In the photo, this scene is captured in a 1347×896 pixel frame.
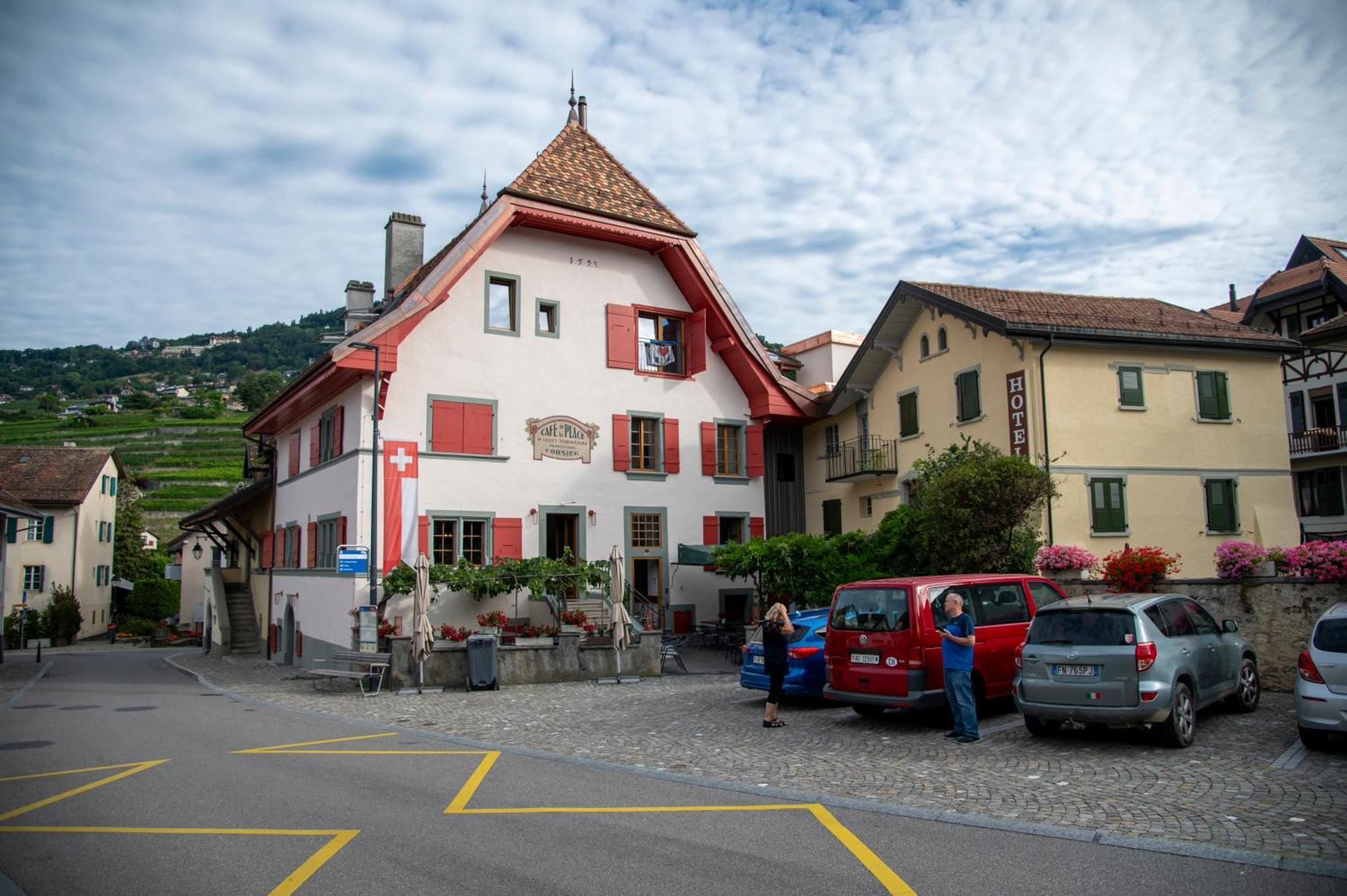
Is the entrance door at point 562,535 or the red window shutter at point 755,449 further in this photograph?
the red window shutter at point 755,449

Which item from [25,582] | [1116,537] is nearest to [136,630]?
[25,582]

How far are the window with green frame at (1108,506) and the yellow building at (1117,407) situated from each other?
3 cm

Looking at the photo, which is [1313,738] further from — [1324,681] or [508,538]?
[508,538]

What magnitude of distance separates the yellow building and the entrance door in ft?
31.2

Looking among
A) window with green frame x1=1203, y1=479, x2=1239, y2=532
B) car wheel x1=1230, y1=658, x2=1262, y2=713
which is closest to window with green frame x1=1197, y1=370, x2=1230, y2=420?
window with green frame x1=1203, y1=479, x2=1239, y2=532

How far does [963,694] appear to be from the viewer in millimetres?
10992

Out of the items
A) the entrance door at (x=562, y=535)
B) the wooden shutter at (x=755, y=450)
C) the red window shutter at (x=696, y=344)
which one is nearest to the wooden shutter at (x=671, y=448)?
the red window shutter at (x=696, y=344)

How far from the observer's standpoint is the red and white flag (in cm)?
2100

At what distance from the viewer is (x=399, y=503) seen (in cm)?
2133

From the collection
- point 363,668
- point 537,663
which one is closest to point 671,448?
point 537,663

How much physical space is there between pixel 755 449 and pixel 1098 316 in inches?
379

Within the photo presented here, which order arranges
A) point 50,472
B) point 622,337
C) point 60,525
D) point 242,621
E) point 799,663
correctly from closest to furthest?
1. point 799,663
2. point 622,337
3. point 242,621
4. point 60,525
5. point 50,472

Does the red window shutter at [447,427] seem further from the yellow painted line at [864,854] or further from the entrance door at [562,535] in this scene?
the yellow painted line at [864,854]

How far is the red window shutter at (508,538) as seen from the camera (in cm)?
2248
